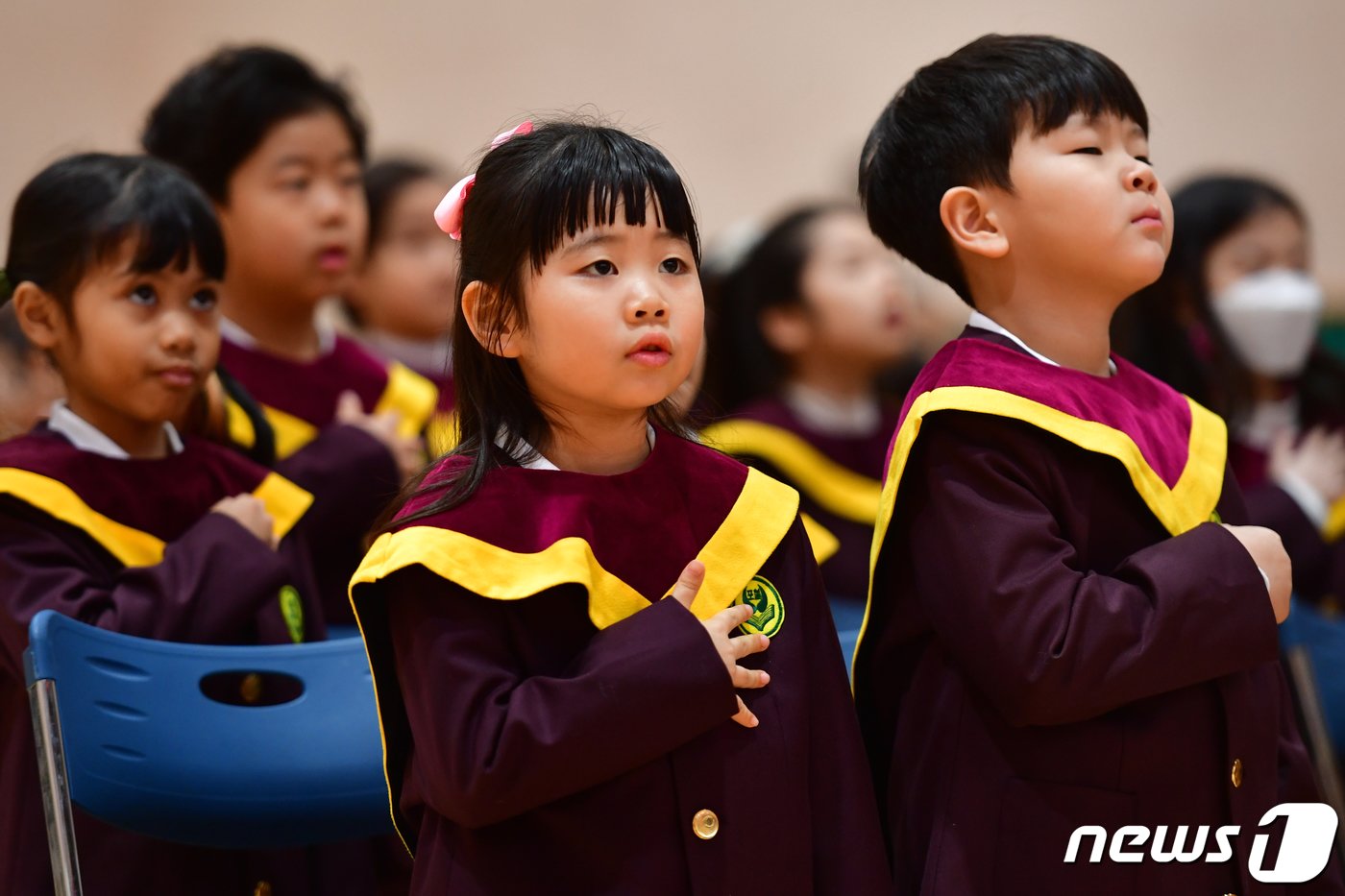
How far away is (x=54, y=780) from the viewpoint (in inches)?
72.0

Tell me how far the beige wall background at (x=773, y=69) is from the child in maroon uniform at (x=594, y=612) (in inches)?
150

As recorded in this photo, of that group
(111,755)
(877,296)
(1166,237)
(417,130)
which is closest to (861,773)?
(1166,237)

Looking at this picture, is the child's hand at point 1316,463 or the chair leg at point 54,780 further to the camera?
the child's hand at point 1316,463

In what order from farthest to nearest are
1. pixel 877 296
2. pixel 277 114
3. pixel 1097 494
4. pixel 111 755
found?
pixel 877 296, pixel 277 114, pixel 111 755, pixel 1097 494

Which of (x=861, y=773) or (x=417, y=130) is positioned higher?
(x=417, y=130)

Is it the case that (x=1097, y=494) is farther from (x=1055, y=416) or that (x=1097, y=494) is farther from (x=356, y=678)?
(x=356, y=678)

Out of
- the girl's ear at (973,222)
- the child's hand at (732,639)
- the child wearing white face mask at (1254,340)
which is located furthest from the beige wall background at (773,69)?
the child's hand at (732,639)

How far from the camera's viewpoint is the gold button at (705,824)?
5.22 ft

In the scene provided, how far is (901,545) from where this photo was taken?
1856 mm

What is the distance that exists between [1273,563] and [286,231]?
1859 mm

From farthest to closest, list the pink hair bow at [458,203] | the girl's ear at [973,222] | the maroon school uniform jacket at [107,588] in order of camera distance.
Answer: the maroon school uniform jacket at [107,588], the girl's ear at [973,222], the pink hair bow at [458,203]

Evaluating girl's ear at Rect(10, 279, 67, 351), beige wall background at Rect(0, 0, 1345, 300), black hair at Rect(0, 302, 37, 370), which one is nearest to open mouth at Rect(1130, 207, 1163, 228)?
girl's ear at Rect(10, 279, 67, 351)

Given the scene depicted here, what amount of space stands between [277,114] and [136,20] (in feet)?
9.12

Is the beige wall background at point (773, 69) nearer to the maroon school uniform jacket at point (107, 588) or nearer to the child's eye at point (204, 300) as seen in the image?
the child's eye at point (204, 300)
